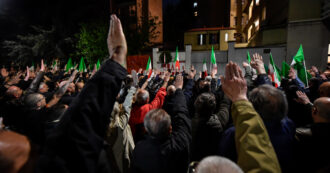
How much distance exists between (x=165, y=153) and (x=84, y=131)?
1083 mm

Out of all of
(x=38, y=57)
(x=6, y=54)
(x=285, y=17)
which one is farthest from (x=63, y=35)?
(x=285, y=17)

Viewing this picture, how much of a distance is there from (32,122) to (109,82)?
5.89ft

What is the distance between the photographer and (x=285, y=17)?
1414 centimetres

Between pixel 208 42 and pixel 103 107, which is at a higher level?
pixel 208 42

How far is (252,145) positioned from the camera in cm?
111

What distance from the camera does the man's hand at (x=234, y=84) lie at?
1.32 meters

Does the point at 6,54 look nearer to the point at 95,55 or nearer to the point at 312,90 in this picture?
the point at 95,55

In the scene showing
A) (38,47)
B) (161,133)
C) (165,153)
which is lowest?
(165,153)

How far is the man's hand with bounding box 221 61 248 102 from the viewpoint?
1.32m

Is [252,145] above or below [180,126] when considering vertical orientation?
above

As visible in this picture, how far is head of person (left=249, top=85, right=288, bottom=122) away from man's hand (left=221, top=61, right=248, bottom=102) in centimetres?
40

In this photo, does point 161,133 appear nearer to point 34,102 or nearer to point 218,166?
point 218,166

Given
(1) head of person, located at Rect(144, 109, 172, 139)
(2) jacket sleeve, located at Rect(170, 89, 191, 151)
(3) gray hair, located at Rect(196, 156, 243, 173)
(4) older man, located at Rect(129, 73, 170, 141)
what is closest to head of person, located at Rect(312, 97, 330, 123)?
(2) jacket sleeve, located at Rect(170, 89, 191, 151)

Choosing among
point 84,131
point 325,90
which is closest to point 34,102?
point 84,131
